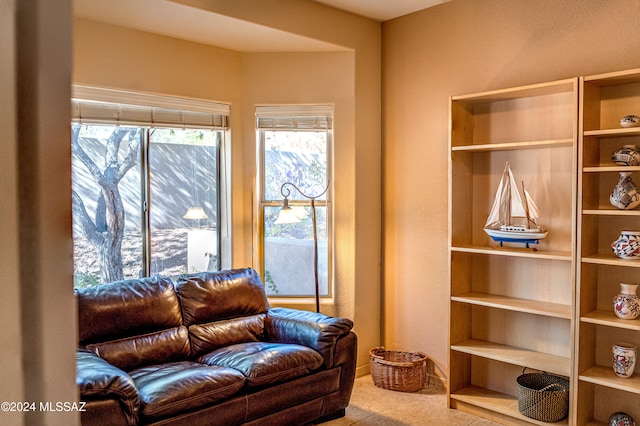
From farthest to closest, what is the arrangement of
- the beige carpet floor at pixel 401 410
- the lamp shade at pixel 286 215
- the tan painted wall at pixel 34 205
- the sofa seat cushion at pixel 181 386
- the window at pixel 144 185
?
the lamp shade at pixel 286 215, the window at pixel 144 185, the beige carpet floor at pixel 401 410, the sofa seat cushion at pixel 181 386, the tan painted wall at pixel 34 205

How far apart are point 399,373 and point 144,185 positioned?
2.32 meters

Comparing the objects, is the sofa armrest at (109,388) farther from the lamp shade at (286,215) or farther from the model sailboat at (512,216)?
the model sailboat at (512,216)

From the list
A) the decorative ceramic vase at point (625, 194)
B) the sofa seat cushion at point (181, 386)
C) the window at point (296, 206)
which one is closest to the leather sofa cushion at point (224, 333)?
the sofa seat cushion at point (181, 386)

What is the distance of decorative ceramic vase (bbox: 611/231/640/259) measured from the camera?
2740 millimetres

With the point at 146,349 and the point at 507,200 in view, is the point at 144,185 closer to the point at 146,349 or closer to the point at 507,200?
the point at 146,349

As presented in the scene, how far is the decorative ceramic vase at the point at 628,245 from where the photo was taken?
8.99 feet

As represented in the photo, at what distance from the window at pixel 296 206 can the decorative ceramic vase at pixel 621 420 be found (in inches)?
83.6

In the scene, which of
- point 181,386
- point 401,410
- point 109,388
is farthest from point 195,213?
point 401,410

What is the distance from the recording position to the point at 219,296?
3.51 meters

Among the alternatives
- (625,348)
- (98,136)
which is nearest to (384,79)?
(98,136)

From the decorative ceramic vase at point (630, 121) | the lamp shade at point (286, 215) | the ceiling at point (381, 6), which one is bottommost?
the lamp shade at point (286, 215)

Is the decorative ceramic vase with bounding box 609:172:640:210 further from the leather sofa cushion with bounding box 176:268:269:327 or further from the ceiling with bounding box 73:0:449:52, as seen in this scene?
the leather sofa cushion with bounding box 176:268:269:327

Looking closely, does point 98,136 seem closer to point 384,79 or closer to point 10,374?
point 384,79

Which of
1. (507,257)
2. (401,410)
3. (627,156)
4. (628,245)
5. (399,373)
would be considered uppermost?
(627,156)
